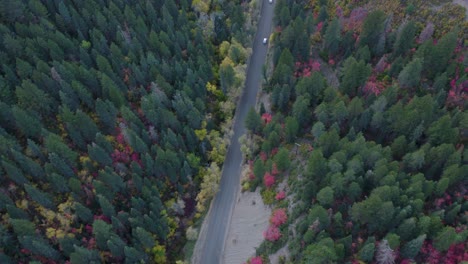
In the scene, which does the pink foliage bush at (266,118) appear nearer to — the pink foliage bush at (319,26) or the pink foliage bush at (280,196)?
the pink foliage bush at (280,196)

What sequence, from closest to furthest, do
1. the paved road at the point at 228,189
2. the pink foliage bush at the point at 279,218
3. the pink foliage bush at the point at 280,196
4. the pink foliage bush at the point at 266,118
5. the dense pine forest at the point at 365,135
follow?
the dense pine forest at the point at 365,135
the pink foliage bush at the point at 279,218
the pink foliage bush at the point at 280,196
the paved road at the point at 228,189
the pink foliage bush at the point at 266,118

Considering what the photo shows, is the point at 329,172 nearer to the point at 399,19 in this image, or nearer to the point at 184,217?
the point at 184,217

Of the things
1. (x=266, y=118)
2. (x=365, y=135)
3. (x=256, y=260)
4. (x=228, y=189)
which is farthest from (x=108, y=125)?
(x=365, y=135)

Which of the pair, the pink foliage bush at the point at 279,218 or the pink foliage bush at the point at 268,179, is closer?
the pink foliage bush at the point at 279,218

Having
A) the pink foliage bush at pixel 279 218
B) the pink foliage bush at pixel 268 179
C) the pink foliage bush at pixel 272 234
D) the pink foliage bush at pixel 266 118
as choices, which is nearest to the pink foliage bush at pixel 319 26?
the pink foliage bush at pixel 266 118

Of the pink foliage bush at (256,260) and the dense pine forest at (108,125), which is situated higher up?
the dense pine forest at (108,125)

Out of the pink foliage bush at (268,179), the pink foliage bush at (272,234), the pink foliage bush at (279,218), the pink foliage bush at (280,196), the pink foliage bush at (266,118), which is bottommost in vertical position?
the pink foliage bush at (272,234)

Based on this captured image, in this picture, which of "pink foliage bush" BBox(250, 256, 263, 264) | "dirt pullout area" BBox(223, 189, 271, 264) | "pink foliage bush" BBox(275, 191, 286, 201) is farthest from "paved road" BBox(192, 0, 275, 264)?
"pink foliage bush" BBox(275, 191, 286, 201)
